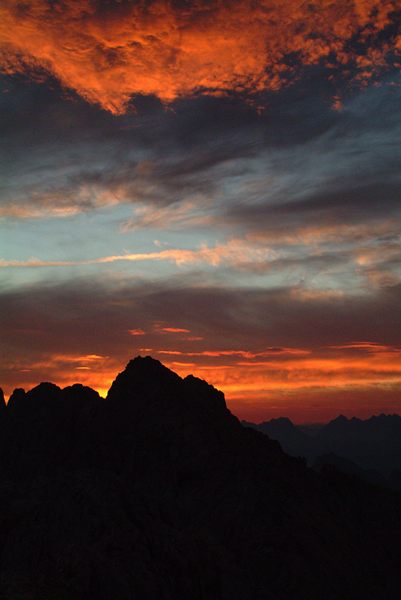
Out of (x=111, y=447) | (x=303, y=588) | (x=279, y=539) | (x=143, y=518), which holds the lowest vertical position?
(x=303, y=588)

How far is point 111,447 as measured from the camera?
339 feet

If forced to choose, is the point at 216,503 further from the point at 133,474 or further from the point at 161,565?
the point at 161,565

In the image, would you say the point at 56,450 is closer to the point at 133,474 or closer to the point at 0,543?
the point at 133,474

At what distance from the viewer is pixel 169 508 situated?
8538cm

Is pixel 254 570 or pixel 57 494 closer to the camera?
pixel 57 494

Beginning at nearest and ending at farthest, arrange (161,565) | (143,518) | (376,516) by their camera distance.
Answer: (161,565) < (143,518) < (376,516)

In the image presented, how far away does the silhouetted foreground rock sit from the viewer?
168 ft

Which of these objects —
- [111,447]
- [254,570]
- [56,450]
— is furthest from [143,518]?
[56,450]

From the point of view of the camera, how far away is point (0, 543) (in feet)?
182

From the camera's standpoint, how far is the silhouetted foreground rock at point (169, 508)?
51219 mm

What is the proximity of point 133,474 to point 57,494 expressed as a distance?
32345 mm

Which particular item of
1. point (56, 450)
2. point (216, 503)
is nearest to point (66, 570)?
point (216, 503)

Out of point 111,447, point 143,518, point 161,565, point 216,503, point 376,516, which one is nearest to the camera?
point 161,565

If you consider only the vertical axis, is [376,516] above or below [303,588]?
above
